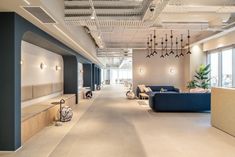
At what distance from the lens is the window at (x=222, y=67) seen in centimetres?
1095

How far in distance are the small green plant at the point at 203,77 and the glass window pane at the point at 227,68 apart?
3.68 ft

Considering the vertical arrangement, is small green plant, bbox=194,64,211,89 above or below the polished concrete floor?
above

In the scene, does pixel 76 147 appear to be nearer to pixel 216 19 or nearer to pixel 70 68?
pixel 216 19

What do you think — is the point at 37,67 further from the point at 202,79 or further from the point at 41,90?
the point at 202,79

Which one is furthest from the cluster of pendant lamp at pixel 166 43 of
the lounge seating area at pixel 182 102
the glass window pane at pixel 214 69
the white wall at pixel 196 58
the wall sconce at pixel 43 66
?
the wall sconce at pixel 43 66

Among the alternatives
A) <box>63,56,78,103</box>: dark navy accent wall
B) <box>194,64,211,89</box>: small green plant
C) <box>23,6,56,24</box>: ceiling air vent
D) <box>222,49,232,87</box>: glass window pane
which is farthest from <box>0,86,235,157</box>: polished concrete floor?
<box>194,64,211,89</box>: small green plant

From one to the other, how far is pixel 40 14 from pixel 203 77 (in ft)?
34.0

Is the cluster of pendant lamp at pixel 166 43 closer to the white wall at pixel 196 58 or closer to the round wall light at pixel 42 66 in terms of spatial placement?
the white wall at pixel 196 58

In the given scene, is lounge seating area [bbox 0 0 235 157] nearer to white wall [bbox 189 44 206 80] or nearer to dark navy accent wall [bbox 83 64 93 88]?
white wall [bbox 189 44 206 80]

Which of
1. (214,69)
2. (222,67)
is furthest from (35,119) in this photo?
(214,69)

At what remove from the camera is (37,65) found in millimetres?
8164

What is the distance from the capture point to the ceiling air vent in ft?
13.7

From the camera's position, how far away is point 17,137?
4.67 m

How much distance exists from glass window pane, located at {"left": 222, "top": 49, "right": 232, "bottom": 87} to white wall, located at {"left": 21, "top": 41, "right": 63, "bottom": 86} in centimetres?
755
